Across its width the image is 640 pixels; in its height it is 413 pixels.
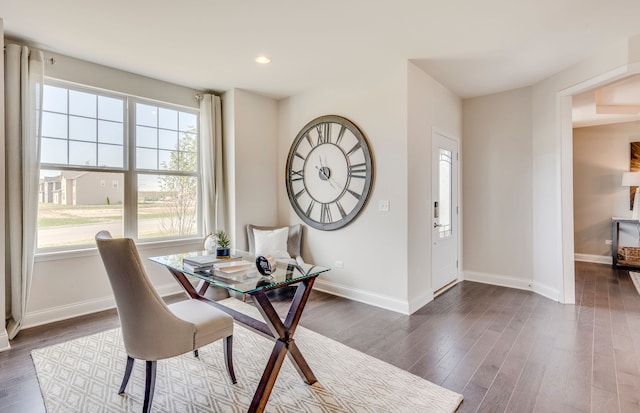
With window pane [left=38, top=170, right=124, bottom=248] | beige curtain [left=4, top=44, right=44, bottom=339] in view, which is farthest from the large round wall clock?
beige curtain [left=4, top=44, right=44, bottom=339]

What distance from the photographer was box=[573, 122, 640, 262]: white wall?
220 inches

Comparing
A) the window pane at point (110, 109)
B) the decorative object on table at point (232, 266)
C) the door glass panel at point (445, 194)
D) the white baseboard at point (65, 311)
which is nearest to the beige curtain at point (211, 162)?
the window pane at point (110, 109)

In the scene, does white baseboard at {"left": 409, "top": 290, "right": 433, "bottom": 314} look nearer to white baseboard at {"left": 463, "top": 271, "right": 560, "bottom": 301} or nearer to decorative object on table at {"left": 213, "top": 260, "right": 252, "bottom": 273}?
white baseboard at {"left": 463, "top": 271, "right": 560, "bottom": 301}

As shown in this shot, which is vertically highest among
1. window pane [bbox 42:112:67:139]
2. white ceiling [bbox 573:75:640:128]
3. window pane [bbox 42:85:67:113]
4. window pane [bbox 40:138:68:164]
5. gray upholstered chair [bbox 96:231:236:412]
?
white ceiling [bbox 573:75:640:128]

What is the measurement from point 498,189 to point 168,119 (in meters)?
4.66

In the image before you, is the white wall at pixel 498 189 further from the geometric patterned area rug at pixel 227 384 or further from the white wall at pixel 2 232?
the white wall at pixel 2 232

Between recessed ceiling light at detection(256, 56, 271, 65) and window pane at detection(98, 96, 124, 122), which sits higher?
recessed ceiling light at detection(256, 56, 271, 65)

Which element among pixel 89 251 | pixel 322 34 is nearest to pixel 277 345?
pixel 322 34

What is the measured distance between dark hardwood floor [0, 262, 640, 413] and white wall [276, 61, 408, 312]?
0.96 ft

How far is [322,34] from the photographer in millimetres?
2844

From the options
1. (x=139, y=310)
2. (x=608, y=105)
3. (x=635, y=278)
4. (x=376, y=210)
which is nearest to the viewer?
(x=139, y=310)

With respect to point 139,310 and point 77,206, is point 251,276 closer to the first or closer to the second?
point 139,310

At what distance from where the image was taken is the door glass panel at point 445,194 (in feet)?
13.9

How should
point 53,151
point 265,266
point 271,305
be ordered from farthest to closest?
point 53,151 → point 265,266 → point 271,305
